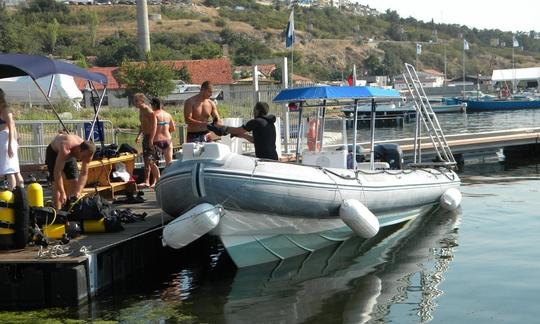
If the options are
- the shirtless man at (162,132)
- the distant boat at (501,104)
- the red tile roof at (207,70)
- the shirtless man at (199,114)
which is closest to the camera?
the shirtless man at (199,114)

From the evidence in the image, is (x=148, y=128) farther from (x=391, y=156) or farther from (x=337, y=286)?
(x=337, y=286)

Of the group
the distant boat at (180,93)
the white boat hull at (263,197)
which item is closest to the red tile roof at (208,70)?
the distant boat at (180,93)

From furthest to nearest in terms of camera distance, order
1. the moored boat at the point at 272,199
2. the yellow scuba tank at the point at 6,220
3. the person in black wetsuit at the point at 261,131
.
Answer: the person in black wetsuit at the point at 261,131 < the moored boat at the point at 272,199 < the yellow scuba tank at the point at 6,220

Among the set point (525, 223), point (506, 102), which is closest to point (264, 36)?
point (506, 102)

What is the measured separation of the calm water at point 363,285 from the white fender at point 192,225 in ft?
2.48

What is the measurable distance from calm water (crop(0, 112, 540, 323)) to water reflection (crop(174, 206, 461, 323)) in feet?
0.04

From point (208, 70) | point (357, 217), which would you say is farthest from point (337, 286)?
point (208, 70)

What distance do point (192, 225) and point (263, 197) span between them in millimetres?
1003

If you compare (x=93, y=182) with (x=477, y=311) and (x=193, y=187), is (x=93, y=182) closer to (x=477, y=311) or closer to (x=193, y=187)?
(x=193, y=187)

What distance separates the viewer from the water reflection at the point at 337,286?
8312 mm

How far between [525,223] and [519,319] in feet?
19.5

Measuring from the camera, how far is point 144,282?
31.9 ft

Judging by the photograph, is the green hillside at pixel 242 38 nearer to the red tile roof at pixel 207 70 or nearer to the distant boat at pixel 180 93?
the red tile roof at pixel 207 70

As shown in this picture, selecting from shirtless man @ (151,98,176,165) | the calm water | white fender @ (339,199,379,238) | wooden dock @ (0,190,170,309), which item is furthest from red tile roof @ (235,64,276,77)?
wooden dock @ (0,190,170,309)
